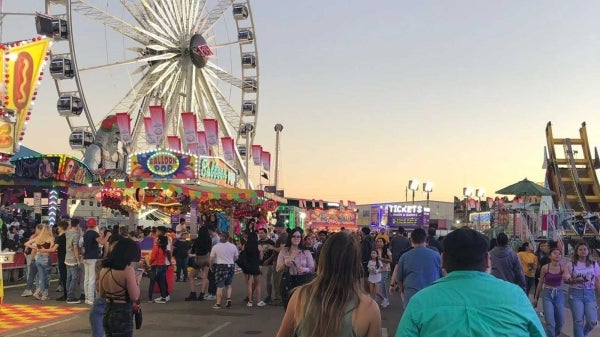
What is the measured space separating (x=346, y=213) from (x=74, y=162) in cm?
3693

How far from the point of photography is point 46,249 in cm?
1252

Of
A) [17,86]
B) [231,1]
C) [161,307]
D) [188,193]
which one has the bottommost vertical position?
[161,307]

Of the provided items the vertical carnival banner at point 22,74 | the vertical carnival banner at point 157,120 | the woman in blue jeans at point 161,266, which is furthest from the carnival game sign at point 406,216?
the vertical carnival banner at point 22,74

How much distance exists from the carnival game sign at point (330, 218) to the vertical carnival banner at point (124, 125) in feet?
74.5

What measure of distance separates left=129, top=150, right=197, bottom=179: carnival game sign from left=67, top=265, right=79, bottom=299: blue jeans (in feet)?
55.3

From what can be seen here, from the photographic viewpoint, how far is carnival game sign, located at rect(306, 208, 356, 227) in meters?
54.4

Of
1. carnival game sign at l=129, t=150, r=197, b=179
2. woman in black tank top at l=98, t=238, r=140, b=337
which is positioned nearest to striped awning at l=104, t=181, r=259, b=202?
carnival game sign at l=129, t=150, r=197, b=179

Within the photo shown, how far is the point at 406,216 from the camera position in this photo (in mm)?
41625

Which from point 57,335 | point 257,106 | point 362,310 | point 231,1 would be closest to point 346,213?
point 257,106

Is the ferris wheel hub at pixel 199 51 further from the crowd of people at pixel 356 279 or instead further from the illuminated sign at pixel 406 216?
the crowd of people at pixel 356 279

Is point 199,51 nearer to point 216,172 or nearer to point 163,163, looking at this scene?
point 216,172

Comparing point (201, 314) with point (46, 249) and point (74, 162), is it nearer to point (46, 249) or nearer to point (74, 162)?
point (46, 249)

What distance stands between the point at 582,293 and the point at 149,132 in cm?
3098

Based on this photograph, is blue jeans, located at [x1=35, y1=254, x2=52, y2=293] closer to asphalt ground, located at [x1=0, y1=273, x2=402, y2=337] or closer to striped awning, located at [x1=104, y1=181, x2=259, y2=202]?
asphalt ground, located at [x1=0, y1=273, x2=402, y2=337]
